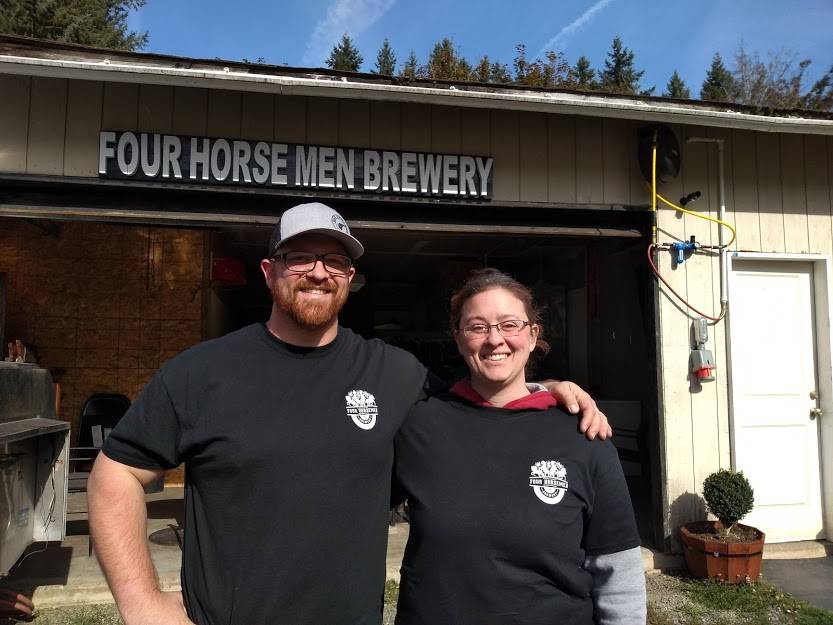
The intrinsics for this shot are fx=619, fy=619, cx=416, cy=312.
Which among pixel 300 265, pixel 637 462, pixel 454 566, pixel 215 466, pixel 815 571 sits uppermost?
pixel 300 265

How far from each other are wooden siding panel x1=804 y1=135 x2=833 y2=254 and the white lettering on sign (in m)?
2.82

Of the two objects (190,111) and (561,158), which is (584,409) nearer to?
(561,158)

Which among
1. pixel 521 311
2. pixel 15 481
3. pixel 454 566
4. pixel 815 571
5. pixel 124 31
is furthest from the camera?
pixel 124 31

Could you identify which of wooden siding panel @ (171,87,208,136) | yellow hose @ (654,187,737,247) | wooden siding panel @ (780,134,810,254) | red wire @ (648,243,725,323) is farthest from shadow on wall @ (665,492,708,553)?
wooden siding panel @ (171,87,208,136)

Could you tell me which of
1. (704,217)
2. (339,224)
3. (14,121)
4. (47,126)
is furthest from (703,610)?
(14,121)

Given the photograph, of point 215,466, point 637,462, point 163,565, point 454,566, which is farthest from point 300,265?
point 637,462

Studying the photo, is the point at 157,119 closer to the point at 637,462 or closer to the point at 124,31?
the point at 637,462

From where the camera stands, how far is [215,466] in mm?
1564

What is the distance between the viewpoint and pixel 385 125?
4680 mm

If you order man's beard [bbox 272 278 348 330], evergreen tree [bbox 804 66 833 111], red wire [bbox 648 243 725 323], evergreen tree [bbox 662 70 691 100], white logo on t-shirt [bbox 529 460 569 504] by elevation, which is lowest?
white logo on t-shirt [bbox 529 460 569 504]

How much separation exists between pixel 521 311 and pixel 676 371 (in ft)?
12.0

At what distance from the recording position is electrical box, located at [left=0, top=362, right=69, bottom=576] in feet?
11.4

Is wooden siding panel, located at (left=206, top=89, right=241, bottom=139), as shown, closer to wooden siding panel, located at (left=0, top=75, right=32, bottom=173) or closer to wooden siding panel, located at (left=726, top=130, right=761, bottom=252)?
wooden siding panel, located at (left=0, top=75, right=32, bottom=173)

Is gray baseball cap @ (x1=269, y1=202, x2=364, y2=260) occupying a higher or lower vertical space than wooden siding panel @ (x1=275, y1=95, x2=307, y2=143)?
lower
